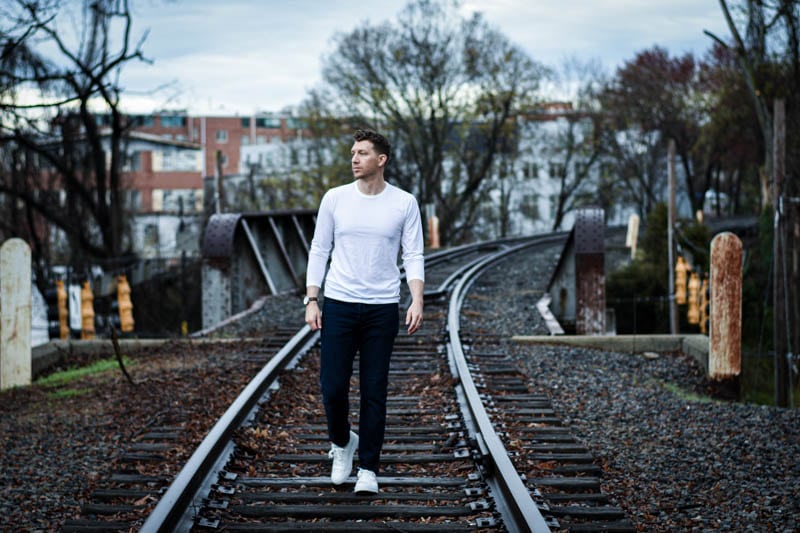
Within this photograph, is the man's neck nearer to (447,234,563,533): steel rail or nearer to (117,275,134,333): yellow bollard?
(447,234,563,533): steel rail

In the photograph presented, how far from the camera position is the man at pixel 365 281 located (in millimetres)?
4820

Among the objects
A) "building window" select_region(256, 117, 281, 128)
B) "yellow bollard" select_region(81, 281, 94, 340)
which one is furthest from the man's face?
"building window" select_region(256, 117, 281, 128)

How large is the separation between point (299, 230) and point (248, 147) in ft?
239

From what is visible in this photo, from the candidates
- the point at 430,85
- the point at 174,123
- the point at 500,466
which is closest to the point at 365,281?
the point at 500,466

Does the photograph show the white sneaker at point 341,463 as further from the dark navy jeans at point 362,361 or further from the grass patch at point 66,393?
the grass patch at point 66,393

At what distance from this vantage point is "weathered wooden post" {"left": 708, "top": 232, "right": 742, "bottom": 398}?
29.0ft

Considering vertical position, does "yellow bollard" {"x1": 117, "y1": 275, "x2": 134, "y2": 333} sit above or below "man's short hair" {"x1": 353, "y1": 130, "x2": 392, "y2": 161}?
below

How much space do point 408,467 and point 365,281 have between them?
1341 mm

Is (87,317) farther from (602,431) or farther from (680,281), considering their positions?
(680,281)

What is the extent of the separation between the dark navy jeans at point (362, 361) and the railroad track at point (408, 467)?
0.95 ft

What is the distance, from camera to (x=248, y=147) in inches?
3462

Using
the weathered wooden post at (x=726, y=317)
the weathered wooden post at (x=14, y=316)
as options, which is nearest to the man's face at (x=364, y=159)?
the weathered wooden post at (x=726, y=317)

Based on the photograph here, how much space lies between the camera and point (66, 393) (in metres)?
8.33

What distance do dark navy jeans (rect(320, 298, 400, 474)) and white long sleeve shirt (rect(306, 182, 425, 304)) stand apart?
76 mm
